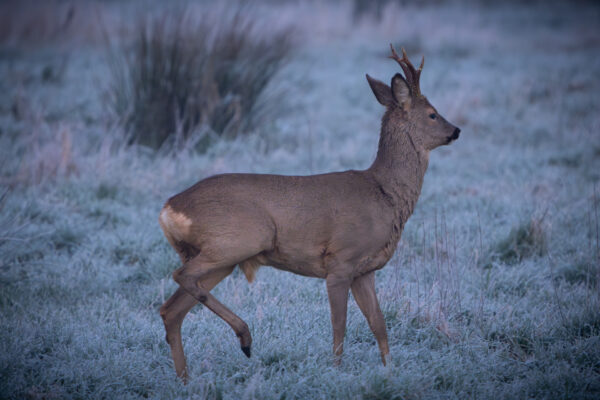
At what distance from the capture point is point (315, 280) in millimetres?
5070

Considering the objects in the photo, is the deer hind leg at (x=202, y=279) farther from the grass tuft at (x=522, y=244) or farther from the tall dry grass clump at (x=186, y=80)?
the tall dry grass clump at (x=186, y=80)

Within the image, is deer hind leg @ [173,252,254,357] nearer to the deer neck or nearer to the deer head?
the deer neck

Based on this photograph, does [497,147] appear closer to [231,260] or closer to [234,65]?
[234,65]

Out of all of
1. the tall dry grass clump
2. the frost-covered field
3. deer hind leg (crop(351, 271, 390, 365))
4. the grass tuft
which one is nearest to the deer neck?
deer hind leg (crop(351, 271, 390, 365))

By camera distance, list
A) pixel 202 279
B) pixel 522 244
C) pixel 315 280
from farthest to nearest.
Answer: pixel 522 244
pixel 315 280
pixel 202 279

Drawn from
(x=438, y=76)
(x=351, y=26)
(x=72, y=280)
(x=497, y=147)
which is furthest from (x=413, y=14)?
(x=72, y=280)

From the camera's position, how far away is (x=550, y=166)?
322 inches

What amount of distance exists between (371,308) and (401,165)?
941 millimetres

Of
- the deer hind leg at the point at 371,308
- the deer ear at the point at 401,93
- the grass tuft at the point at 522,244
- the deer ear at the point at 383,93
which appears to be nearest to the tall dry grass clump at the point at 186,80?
the grass tuft at the point at 522,244

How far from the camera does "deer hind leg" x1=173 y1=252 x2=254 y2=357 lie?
3275 mm

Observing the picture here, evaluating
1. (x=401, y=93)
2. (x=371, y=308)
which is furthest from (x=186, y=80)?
(x=371, y=308)

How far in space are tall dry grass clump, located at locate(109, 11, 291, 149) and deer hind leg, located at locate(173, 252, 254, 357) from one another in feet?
15.6

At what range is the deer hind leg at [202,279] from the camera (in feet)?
10.7

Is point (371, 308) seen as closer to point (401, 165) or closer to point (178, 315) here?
point (401, 165)
